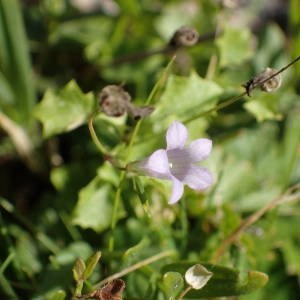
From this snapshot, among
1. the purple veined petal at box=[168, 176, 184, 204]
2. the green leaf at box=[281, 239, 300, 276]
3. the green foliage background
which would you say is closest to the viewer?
the purple veined petal at box=[168, 176, 184, 204]

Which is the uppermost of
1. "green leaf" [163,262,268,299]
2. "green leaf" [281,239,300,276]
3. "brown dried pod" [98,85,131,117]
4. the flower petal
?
"brown dried pod" [98,85,131,117]

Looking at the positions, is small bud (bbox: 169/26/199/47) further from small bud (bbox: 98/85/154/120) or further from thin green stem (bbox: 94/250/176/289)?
thin green stem (bbox: 94/250/176/289)

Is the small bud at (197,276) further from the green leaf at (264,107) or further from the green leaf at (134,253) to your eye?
the green leaf at (264,107)

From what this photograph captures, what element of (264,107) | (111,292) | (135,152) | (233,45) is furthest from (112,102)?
(233,45)

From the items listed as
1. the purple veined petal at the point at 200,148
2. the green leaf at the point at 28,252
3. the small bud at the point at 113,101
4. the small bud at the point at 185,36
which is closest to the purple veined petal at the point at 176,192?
the purple veined petal at the point at 200,148

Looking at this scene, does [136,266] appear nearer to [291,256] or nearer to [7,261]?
[7,261]

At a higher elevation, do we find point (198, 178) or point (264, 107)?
point (264, 107)

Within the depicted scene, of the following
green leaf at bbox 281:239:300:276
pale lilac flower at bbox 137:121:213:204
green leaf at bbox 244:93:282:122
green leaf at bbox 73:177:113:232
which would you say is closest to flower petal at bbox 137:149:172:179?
pale lilac flower at bbox 137:121:213:204
